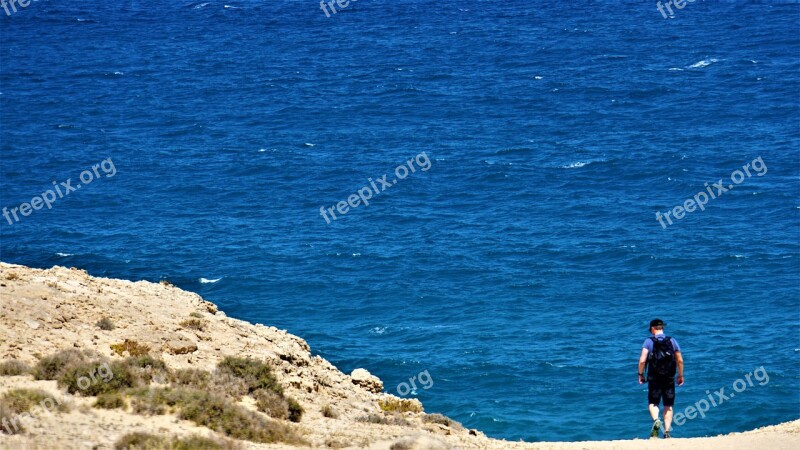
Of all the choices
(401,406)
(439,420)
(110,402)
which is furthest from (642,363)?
(110,402)

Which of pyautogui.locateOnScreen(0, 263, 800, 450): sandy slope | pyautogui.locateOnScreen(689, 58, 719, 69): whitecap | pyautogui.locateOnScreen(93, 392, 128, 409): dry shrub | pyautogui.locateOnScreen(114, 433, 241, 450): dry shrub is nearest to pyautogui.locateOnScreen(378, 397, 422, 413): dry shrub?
pyautogui.locateOnScreen(0, 263, 800, 450): sandy slope

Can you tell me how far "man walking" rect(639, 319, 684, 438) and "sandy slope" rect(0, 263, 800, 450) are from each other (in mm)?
1391

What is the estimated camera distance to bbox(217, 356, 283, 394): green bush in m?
28.1

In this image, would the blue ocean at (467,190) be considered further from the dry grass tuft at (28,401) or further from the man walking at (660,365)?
the dry grass tuft at (28,401)

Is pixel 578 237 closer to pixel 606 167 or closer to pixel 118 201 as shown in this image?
pixel 606 167

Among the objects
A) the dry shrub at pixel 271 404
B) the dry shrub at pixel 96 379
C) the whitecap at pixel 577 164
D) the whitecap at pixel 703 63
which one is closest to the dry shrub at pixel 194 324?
the dry shrub at pixel 271 404

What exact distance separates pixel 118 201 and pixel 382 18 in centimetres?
6603

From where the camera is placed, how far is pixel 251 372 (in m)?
28.5

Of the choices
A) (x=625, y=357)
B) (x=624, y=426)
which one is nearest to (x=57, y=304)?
(x=624, y=426)

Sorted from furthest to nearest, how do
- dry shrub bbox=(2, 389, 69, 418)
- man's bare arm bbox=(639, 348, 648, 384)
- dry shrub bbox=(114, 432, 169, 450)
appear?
man's bare arm bbox=(639, 348, 648, 384), dry shrub bbox=(2, 389, 69, 418), dry shrub bbox=(114, 432, 169, 450)

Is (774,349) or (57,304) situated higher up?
(57,304)

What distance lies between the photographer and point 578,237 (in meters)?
71.3

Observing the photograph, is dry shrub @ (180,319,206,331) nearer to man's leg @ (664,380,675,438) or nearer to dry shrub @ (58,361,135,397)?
dry shrub @ (58,361,135,397)

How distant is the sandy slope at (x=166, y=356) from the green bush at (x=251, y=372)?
864 millimetres
